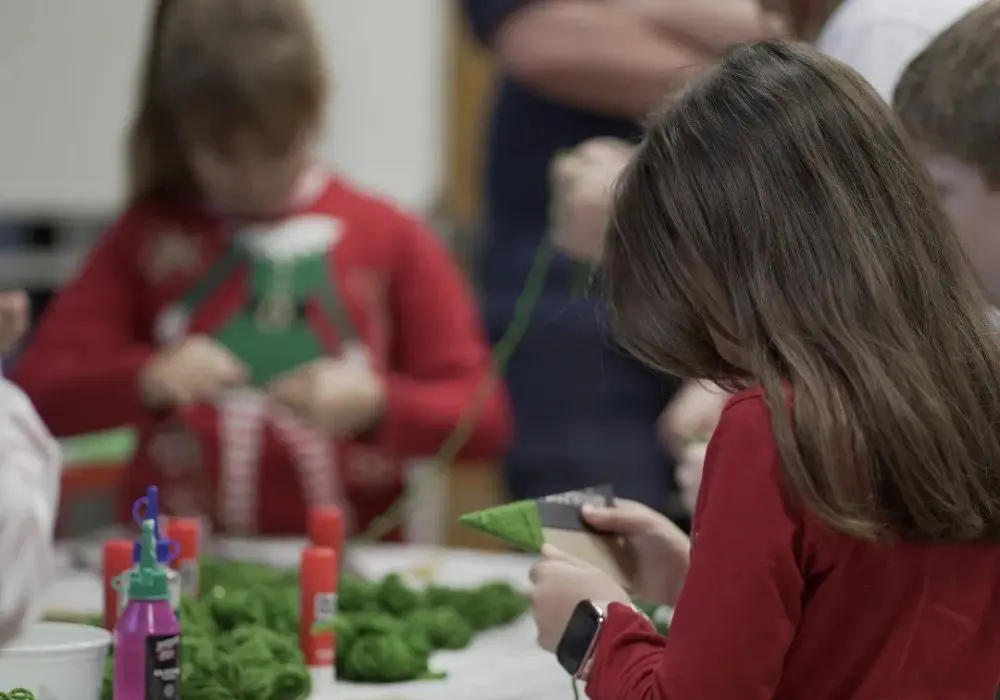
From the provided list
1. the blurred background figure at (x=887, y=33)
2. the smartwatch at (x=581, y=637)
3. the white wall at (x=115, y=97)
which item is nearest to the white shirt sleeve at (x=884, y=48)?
the blurred background figure at (x=887, y=33)

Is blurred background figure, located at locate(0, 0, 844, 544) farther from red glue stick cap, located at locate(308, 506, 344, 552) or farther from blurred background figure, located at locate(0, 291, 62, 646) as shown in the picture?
blurred background figure, located at locate(0, 291, 62, 646)

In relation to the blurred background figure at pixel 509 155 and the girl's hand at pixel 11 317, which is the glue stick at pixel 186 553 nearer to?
the girl's hand at pixel 11 317

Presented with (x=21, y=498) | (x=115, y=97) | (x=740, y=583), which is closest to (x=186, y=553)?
(x=21, y=498)

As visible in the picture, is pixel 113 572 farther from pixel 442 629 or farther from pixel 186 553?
pixel 442 629

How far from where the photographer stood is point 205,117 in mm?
1780

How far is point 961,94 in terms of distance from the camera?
1205mm

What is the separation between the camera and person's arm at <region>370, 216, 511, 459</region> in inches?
75.7

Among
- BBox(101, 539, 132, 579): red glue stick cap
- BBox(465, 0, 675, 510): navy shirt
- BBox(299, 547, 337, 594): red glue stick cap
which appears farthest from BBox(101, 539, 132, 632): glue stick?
BBox(465, 0, 675, 510): navy shirt

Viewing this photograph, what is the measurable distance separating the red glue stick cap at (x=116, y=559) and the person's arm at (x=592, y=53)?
82cm

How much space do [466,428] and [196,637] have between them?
2.49 feet

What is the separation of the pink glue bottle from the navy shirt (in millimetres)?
861

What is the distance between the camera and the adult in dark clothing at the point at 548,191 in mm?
1809

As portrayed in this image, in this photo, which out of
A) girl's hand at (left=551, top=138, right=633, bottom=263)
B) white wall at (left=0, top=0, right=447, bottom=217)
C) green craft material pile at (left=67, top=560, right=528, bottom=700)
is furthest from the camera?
white wall at (left=0, top=0, right=447, bottom=217)

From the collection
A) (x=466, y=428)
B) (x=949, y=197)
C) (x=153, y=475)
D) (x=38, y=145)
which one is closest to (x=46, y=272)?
(x=38, y=145)
